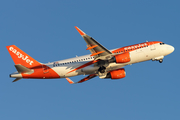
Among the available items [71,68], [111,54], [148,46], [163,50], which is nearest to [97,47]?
[111,54]

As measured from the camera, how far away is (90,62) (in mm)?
50000

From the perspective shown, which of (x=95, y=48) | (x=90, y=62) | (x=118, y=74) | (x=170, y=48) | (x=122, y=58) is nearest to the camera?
(x=95, y=48)

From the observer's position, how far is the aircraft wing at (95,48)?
142 feet

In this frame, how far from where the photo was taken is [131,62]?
49906 mm

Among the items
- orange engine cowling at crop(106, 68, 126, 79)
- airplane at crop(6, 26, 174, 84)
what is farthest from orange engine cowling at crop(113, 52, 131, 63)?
orange engine cowling at crop(106, 68, 126, 79)

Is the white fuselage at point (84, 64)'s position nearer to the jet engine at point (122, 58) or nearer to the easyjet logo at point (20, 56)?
the jet engine at point (122, 58)

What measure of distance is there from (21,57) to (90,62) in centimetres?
1339

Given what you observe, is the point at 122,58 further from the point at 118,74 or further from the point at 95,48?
the point at 95,48

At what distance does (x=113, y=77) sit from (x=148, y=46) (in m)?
9.08

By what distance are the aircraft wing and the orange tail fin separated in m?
12.0

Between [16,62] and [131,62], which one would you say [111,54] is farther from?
[16,62]

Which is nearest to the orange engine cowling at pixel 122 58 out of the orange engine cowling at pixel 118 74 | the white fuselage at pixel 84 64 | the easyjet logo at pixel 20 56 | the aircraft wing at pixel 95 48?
the aircraft wing at pixel 95 48

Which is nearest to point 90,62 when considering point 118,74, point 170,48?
point 118,74

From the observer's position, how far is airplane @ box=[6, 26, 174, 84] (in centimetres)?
4866
